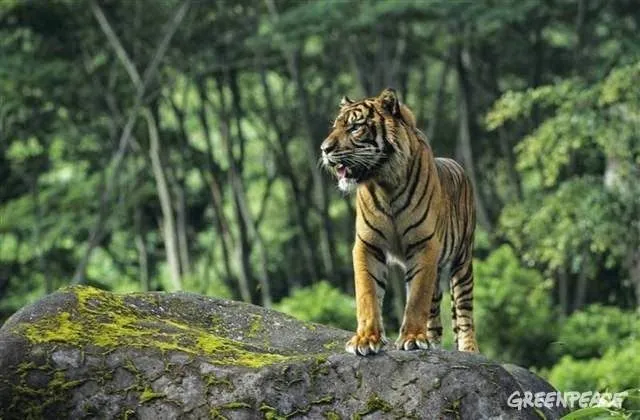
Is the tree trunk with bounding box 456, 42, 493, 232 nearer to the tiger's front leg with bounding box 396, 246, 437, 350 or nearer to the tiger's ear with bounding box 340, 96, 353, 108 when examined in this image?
the tiger's ear with bounding box 340, 96, 353, 108

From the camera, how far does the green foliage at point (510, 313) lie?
22.3m

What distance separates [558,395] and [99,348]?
7.65 ft

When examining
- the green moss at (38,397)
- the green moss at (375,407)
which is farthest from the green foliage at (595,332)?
the green moss at (38,397)

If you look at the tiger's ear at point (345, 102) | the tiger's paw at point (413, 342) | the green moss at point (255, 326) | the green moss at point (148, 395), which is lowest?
the green moss at point (255, 326)

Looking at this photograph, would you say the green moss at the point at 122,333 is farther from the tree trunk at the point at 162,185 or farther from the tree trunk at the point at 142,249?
the tree trunk at the point at 142,249

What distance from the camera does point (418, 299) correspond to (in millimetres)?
7883

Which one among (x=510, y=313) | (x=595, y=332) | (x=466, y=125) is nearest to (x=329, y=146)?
(x=510, y=313)

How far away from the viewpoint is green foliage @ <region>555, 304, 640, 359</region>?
22406 millimetres

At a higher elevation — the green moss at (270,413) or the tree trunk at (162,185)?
the green moss at (270,413)

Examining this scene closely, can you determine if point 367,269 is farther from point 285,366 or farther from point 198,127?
point 198,127

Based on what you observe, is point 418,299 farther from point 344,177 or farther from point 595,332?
point 595,332

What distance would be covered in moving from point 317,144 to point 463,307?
22.5 meters

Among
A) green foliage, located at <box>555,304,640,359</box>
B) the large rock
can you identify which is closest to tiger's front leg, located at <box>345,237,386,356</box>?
the large rock

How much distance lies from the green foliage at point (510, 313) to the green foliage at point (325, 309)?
2334 millimetres
